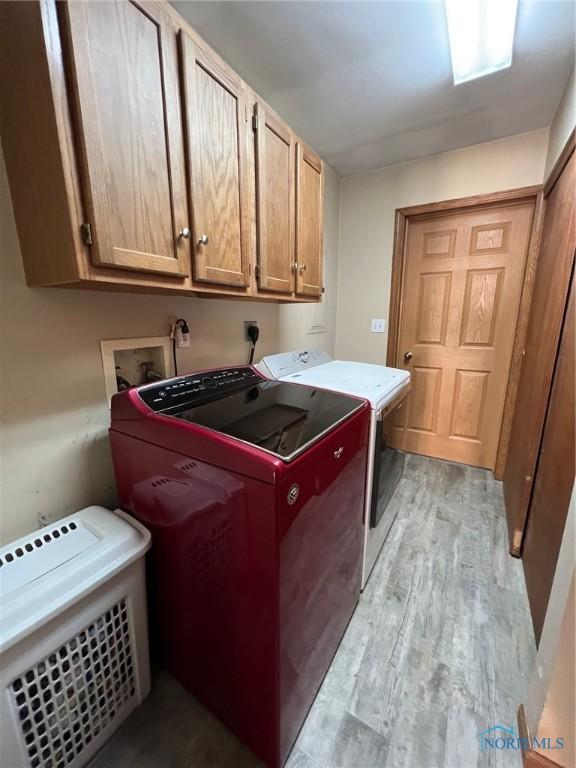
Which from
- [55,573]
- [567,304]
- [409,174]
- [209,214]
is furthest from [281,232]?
[409,174]

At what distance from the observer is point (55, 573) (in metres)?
0.80

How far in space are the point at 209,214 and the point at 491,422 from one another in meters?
2.57

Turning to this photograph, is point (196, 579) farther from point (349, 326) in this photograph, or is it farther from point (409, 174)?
point (409, 174)

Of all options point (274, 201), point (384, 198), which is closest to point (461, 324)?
point (384, 198)

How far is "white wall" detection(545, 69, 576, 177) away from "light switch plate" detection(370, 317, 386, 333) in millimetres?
1378

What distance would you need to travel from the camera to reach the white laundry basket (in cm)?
71

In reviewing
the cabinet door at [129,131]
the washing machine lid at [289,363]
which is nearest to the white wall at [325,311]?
the washing machine lid at [289,363]

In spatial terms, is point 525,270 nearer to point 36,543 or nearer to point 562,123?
point 562,123

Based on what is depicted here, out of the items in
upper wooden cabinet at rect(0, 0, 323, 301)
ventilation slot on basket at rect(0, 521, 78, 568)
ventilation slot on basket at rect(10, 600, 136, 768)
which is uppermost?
upper wooden cabinet at rect(0, 0, 323, 301)

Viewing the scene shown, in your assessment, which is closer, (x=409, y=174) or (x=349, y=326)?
(x=409, y=174)

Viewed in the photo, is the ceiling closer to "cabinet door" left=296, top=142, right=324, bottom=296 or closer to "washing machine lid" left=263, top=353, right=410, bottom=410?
"cabinet door" left=296, top=142, right=324, bottom=296

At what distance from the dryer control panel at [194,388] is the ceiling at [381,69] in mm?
1405

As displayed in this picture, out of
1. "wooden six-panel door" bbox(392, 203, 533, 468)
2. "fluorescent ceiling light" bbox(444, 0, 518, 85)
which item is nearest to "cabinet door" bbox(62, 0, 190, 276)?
"fluorescent ceiling light" bbox(444, 0, 518, 85)

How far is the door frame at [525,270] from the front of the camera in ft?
6.97
